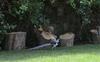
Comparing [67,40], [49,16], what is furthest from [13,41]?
[49,16]

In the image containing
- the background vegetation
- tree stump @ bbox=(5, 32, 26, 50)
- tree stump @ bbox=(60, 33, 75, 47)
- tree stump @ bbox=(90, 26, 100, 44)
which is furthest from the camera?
tree stump @ bbox=(90, 26, 100, 44)

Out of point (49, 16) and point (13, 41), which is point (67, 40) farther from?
point (13, 41)

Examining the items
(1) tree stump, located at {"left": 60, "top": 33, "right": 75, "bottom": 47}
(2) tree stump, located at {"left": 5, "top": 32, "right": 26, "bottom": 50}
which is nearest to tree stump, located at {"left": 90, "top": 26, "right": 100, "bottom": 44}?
(1) tree stump, located at {"left": 60, "top": 33, "right": 75, "bottom": 47}

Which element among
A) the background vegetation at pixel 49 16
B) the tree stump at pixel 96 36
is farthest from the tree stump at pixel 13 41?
the tree stump at pixel 96 36

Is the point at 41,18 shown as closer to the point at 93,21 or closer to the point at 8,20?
the point at 8,20

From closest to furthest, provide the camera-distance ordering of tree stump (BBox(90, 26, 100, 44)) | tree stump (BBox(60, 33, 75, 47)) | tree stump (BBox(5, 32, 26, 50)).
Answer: tree stump (BBox(5, 32, 26, 50)), tree stump (BBox(60, 33, 75, 47)), tree stump (BBox(90, 26, 100, 44))

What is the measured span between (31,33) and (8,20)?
101 cm

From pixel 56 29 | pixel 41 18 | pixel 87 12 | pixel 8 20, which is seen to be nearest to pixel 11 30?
pixel 8 20

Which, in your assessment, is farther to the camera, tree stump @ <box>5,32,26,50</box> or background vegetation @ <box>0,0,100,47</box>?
background vegetation @ <box>0,0,100,47</box>

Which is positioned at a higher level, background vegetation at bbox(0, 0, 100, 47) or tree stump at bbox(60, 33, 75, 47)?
background vegetation at bbox(0, 0, 100, 47)

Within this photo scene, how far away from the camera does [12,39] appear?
447 inches

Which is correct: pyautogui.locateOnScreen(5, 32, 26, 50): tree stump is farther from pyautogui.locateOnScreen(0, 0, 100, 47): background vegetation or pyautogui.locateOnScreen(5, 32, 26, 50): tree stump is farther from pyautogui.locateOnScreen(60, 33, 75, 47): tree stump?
pyautogui.locateOnScreen(60, 33, 75, 47): tree stump

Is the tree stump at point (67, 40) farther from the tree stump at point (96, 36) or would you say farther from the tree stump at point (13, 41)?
the tree stump at point (13, 41)

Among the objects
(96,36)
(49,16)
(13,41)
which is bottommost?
(96,36)
